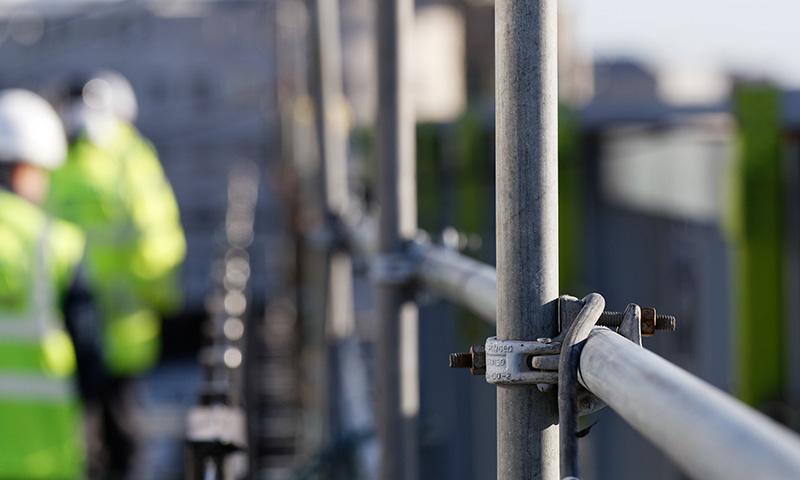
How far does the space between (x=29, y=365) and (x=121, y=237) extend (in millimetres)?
2564

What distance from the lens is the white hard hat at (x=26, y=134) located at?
3.38 m

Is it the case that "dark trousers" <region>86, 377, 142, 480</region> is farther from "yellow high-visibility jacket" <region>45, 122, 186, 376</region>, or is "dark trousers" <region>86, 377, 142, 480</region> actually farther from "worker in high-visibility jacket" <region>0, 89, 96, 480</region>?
"worker in high-visibility jacket" <region>0, 89, 96, 480</region>

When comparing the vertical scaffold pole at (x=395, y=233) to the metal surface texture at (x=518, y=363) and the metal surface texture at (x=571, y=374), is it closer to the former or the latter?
the metal surface texture at (x=518, y=363)

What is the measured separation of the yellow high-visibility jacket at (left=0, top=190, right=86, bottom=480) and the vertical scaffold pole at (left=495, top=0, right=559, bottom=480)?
209 cm

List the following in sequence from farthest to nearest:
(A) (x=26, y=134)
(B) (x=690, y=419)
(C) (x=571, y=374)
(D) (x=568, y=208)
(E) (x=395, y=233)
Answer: (D) (x=568, y=208), (A) (x=26, y=134), (E) (x=395, y=233), (C) (x=571, y=374), (B) (x=690, y=419)

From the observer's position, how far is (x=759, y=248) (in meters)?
3.08

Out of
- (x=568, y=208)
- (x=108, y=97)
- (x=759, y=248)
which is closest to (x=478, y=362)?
(x=759, y=248)

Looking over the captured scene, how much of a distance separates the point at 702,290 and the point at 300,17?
6.18 metres

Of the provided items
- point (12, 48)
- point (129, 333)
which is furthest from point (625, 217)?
point (12, 48)

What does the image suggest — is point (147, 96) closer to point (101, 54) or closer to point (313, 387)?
point (101, 54)

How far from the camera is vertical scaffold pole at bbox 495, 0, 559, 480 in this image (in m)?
1.17

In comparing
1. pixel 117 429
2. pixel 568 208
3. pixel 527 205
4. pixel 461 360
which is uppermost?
pixel 527 205

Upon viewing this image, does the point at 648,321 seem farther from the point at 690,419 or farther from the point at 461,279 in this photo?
the point at 461,279

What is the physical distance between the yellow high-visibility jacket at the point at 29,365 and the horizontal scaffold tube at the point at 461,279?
4.37 ft
